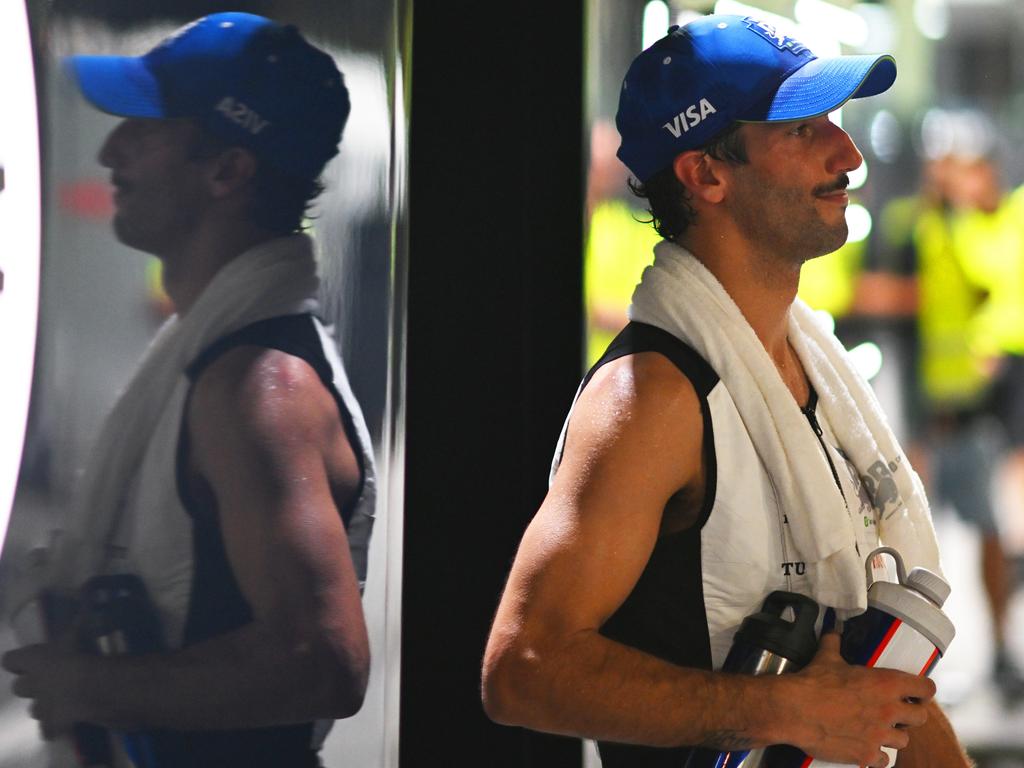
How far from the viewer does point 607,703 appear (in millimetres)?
1384

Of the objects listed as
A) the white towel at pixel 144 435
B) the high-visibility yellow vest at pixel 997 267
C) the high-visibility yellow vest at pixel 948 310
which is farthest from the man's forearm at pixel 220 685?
the high-visibility yellow vest at pixel 997 267

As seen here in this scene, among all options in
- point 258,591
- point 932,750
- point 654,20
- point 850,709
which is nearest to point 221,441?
point 258,591

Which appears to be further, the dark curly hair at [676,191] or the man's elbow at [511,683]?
the dark curly hair at [676,191]

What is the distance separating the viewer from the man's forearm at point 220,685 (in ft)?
5.01

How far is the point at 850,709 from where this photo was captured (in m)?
1.40

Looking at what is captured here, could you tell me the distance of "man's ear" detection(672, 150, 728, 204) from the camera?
1665 mm

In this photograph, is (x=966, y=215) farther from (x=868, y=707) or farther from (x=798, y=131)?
(x=868, y=707)

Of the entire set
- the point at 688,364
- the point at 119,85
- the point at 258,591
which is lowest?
the point at 258,591

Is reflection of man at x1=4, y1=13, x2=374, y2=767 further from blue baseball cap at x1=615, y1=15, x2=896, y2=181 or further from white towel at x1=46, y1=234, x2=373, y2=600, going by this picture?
blue baseball cap at x1=615, y1=15, x2=896, y2=181

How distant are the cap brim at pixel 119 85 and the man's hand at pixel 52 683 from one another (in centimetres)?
63

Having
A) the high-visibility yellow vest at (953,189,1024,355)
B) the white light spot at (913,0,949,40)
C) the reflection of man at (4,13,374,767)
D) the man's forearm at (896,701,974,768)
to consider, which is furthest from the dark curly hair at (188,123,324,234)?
the white light spot at (913,0,949,40)

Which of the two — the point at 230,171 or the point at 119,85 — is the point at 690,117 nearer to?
the point at 230,171

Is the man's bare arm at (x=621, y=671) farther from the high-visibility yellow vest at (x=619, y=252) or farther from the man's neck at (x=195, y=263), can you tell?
the high-visibility yellow vest at (x=619, y=252)

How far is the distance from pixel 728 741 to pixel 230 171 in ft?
2.86
